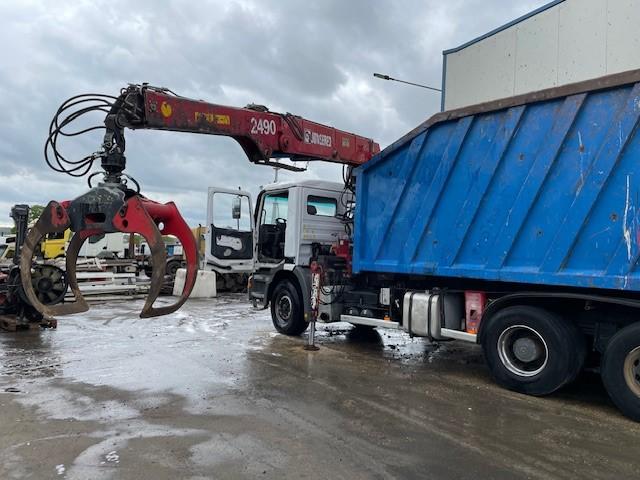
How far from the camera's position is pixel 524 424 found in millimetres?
4531

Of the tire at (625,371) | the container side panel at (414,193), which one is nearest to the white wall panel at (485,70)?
the container side panel at (414,193)

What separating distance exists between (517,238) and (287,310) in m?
4.31

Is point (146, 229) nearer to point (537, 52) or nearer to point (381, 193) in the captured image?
point (381, 193)

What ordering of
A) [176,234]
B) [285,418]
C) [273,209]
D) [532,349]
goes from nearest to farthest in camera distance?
[285,418] → [176,234] → [532,349] → [273,209]

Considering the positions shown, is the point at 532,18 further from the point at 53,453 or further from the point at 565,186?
the point at 53,453

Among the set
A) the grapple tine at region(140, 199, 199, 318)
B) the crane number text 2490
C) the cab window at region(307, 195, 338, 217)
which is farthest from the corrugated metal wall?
the grapple tine at region(140, 199, 199, 318)

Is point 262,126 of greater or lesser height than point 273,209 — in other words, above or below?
above

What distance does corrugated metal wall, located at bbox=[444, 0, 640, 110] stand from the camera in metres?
5.98

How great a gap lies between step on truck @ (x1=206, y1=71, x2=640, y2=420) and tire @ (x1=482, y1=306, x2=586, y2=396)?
0.5 inches

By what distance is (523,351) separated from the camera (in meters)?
5.46

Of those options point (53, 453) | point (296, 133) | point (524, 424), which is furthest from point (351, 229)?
point (53, 453)

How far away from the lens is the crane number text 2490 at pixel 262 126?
7.22m

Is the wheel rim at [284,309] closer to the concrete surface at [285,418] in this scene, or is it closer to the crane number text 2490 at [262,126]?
the concrete surface at [285,418]

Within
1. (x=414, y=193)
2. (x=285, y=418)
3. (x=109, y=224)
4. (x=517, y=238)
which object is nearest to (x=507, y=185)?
(x=517, y=238)
